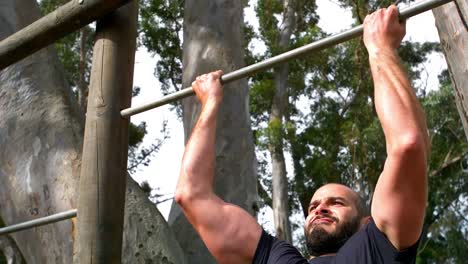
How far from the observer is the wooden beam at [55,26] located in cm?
202

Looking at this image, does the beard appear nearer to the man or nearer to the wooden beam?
the man

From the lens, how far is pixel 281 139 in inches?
445

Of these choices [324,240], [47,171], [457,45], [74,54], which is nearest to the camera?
[324,240]

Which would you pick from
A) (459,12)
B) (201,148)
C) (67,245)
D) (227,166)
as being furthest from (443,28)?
(227,166)

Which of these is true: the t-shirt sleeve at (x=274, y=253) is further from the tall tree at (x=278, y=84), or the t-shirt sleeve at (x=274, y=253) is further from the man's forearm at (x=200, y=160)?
the tall tree at (x=278, y=84)

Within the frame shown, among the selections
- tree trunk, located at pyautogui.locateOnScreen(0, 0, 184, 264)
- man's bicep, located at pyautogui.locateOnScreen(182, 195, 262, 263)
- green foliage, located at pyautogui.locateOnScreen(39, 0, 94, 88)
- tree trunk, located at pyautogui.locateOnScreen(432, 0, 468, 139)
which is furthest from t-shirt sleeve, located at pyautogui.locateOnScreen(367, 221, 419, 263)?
green foliage, located at pyautogui.locateOnScreen(39, 0, 94, 88)

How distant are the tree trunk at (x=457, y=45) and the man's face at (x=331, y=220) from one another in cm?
49

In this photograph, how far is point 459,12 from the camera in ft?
7.17

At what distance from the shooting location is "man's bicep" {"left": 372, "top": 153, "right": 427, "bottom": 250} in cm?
143

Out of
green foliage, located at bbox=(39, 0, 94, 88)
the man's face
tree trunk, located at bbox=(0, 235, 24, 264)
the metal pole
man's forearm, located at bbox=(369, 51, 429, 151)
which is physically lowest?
the man's face

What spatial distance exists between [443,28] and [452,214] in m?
12.0

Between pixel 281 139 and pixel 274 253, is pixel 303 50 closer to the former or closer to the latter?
pixel 274 253

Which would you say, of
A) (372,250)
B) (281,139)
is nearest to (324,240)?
(372,250)

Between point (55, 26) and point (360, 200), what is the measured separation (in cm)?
88
